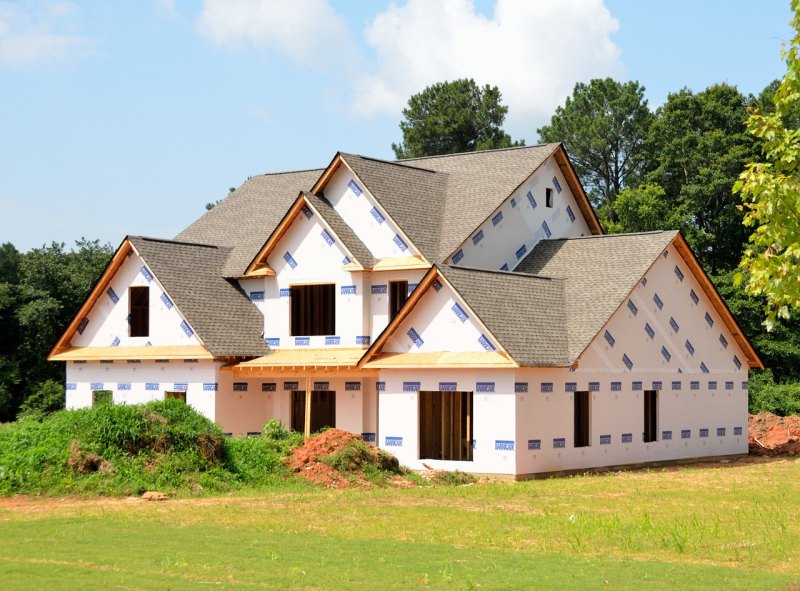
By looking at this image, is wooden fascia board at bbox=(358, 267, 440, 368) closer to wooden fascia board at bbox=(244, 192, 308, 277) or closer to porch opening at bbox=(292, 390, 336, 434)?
porch opening at bbox=(292, 390, 336, 434)

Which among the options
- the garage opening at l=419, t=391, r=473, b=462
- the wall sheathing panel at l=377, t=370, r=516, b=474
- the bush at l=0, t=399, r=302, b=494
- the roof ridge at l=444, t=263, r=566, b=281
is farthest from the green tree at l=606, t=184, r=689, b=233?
the bush at l=0, t=399, r=302, b=494

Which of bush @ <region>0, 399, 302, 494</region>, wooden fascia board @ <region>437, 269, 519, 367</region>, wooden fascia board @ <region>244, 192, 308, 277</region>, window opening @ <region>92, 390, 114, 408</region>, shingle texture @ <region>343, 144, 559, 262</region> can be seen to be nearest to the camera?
bush @ <region>0, 399, 302, 494</region>

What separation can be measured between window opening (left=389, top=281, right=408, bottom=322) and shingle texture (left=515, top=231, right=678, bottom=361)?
4.46m

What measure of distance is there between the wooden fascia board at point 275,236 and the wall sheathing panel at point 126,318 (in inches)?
117

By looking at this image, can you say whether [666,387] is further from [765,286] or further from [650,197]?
[650,197]

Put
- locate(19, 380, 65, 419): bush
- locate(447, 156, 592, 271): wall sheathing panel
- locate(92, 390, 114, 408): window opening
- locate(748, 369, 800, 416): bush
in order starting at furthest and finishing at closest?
locate(748, 369, 800, 416): bush
locate(19, 380, 65, 419): bush
locate(92, 390, 114, 408): window opening
locate(447, 156, 592, 271): wall sheathing panel

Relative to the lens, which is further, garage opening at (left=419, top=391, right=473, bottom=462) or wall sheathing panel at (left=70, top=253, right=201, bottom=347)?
wall sheathing panel at (left=70, top=253, right=201, bottom=347)

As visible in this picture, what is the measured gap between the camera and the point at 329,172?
41.8 meters

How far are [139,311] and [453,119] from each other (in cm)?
4779

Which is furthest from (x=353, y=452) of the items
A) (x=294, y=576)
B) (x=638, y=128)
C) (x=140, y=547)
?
(x=638, y=128)

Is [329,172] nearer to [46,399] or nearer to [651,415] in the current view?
[651,415]

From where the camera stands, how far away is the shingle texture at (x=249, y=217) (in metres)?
46.0

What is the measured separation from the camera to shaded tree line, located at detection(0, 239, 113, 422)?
181 ft

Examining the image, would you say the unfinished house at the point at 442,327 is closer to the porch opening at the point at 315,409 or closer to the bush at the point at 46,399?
the porch opening at the point at 315,409
